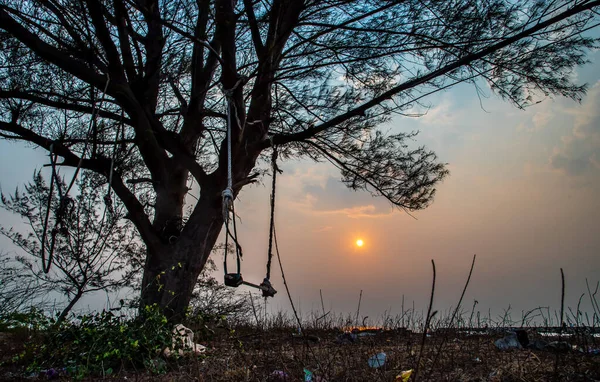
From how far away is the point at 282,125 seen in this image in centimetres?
489

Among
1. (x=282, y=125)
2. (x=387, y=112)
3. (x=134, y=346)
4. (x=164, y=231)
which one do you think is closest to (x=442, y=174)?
(x=387, y=112)

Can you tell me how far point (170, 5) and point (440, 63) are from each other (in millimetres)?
2555

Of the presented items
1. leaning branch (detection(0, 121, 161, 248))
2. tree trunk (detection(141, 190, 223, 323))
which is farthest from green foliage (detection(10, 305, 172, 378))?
leaning branch (detection(0, 121, 161, 248))

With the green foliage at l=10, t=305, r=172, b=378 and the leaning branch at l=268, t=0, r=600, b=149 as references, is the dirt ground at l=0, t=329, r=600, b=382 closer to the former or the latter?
the green foliage at l=10, t=305, r=172, b=378

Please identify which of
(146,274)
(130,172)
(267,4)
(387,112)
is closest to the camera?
(267,4)

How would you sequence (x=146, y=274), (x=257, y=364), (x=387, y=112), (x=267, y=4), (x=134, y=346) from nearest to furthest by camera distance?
(x=257, y=364), (x=134, y=346), (x=267, y=4), (x=146, y=274), (x=387, y=112)

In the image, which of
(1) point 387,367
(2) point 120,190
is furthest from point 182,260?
(1) point 387,367

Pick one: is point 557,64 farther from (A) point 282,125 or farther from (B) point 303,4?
(A) point 282,125

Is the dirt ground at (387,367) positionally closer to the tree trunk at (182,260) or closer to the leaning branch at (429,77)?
the tree trunk at (182,260)

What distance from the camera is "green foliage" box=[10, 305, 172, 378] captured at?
9.44 ft

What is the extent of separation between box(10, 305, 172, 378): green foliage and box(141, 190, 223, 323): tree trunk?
527 mm

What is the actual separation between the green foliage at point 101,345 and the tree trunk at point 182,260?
527mm

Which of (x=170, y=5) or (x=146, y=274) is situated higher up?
(x=170, y=5)

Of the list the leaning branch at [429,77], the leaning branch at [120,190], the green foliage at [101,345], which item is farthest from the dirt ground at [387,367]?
the leaning branch at [429,77]
